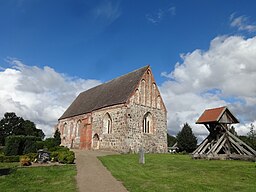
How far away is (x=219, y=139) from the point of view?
2025 centimetres

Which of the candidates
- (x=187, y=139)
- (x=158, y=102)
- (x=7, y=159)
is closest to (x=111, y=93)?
(x=158, y=102)

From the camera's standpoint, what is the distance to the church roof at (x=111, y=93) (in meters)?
30.5

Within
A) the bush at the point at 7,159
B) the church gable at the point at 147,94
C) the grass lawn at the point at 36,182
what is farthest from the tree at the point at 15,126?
the grass lawn at the point at 36,182

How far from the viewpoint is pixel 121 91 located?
31.8 m

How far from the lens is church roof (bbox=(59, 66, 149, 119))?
30475mm

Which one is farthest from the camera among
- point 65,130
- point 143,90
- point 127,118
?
point 65,130

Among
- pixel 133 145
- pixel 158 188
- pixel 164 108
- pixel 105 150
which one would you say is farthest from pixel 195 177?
pixel 164 108

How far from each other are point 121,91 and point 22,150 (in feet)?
45.9

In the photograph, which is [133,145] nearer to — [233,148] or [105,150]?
[105,150]

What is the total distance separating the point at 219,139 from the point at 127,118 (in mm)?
11162

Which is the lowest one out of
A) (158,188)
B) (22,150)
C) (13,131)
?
(158,188)

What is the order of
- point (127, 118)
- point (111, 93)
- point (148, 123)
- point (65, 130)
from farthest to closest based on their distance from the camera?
point (65, 130) < point (111, 93) < point (148, 123) < point (127, 118)

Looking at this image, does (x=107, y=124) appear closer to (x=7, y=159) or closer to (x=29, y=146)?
(x=29, y=146)

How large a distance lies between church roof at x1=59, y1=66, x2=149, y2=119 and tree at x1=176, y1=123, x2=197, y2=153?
9.75 metres
